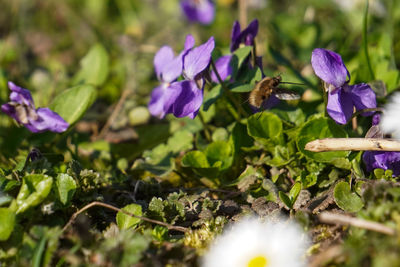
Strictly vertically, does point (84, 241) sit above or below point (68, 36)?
above

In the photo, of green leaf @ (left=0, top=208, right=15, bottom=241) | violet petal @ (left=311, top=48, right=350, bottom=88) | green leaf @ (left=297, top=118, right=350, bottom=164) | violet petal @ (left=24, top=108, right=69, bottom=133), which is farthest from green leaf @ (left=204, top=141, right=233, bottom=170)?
green leaf @ (left=0, top=208, right=15, bottom=241)

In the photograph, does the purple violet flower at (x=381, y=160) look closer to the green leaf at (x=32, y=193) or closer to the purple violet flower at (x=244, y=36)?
the purple violet flower at (x=244, y=36)

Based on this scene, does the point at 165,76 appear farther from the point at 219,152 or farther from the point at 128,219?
the point at 128,219

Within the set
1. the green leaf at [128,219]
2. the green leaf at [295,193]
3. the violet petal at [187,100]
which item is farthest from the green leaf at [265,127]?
the green leaf at [128,219]

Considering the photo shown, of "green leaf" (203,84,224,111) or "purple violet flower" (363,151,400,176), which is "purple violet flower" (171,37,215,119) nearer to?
"green leaf" (203,84,224,111)

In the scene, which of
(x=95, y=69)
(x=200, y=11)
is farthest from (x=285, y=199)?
(x=200, y=11)

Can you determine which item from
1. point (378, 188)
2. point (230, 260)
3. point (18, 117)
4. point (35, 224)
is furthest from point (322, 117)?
point (18, 117)

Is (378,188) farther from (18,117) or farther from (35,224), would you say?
(18,117)
